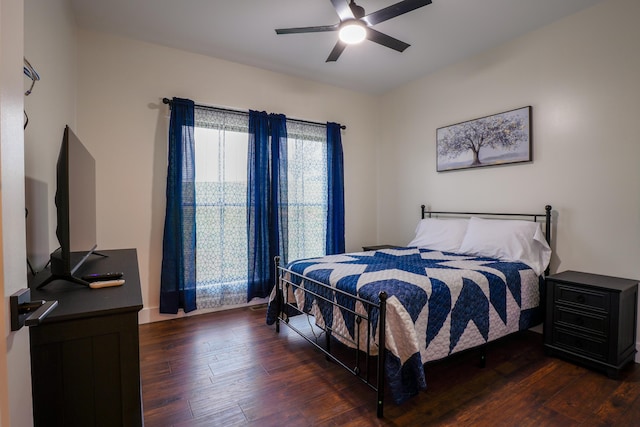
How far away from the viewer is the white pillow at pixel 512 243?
267 centimetres

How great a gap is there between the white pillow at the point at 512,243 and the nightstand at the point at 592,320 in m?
0.25

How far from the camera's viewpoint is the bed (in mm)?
1692

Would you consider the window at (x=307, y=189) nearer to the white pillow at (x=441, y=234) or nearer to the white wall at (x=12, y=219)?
the white pillow at (x=441, y=234)

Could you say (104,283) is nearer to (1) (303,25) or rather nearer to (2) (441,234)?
(1) (303,25)

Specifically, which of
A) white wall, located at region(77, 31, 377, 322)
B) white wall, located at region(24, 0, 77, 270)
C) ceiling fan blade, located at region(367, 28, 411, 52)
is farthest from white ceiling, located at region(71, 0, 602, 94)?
white wall, located at region(24, 0, 77, 270)

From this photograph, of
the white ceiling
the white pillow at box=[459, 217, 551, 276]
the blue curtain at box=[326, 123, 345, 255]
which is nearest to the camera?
the white ceiling

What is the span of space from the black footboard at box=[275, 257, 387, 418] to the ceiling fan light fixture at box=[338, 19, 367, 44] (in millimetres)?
1911

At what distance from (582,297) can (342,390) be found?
1.88 meters

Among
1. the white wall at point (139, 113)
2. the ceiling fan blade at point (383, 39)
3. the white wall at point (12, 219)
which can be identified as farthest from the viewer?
the white wall at point (139, 113)

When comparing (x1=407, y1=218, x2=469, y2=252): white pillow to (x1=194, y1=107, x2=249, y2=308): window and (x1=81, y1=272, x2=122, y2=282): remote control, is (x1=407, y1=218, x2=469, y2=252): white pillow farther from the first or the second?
(x1=81, y1=272, x2=122, y2=282): remote control

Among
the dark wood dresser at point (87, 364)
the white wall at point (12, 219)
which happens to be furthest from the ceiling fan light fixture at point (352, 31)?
the dark wood dresser at point (87, 364)

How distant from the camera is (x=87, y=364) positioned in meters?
1.03

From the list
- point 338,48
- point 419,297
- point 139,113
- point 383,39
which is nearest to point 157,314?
point 139,113

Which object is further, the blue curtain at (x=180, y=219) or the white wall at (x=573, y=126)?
the blue curtain at (x=180, y=219)
